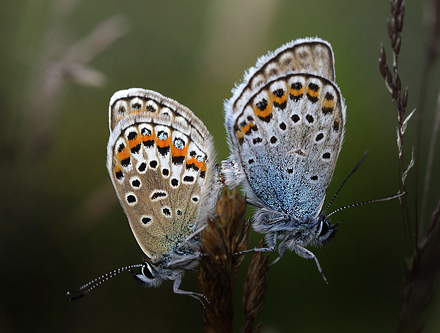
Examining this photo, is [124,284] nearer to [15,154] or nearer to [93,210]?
[93,210]

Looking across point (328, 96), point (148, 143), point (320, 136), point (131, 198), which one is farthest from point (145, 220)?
point (328, 96)

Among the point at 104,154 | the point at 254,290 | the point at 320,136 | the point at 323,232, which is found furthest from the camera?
the point at 104,154

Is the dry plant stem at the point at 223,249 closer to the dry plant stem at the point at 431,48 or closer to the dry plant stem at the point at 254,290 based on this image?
the dry plant stem at the point at 254,290

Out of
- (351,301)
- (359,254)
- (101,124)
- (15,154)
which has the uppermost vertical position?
(101,124)

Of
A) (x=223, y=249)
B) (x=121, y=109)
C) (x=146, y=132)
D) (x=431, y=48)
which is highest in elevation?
(x=121, y=109)

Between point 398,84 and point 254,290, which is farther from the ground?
point 398,84

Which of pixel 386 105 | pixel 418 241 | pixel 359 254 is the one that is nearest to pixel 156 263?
pixel 418 241

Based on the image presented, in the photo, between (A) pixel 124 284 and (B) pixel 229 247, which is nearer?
(B) pixel 229 247

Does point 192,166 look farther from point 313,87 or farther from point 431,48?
point 431,48
